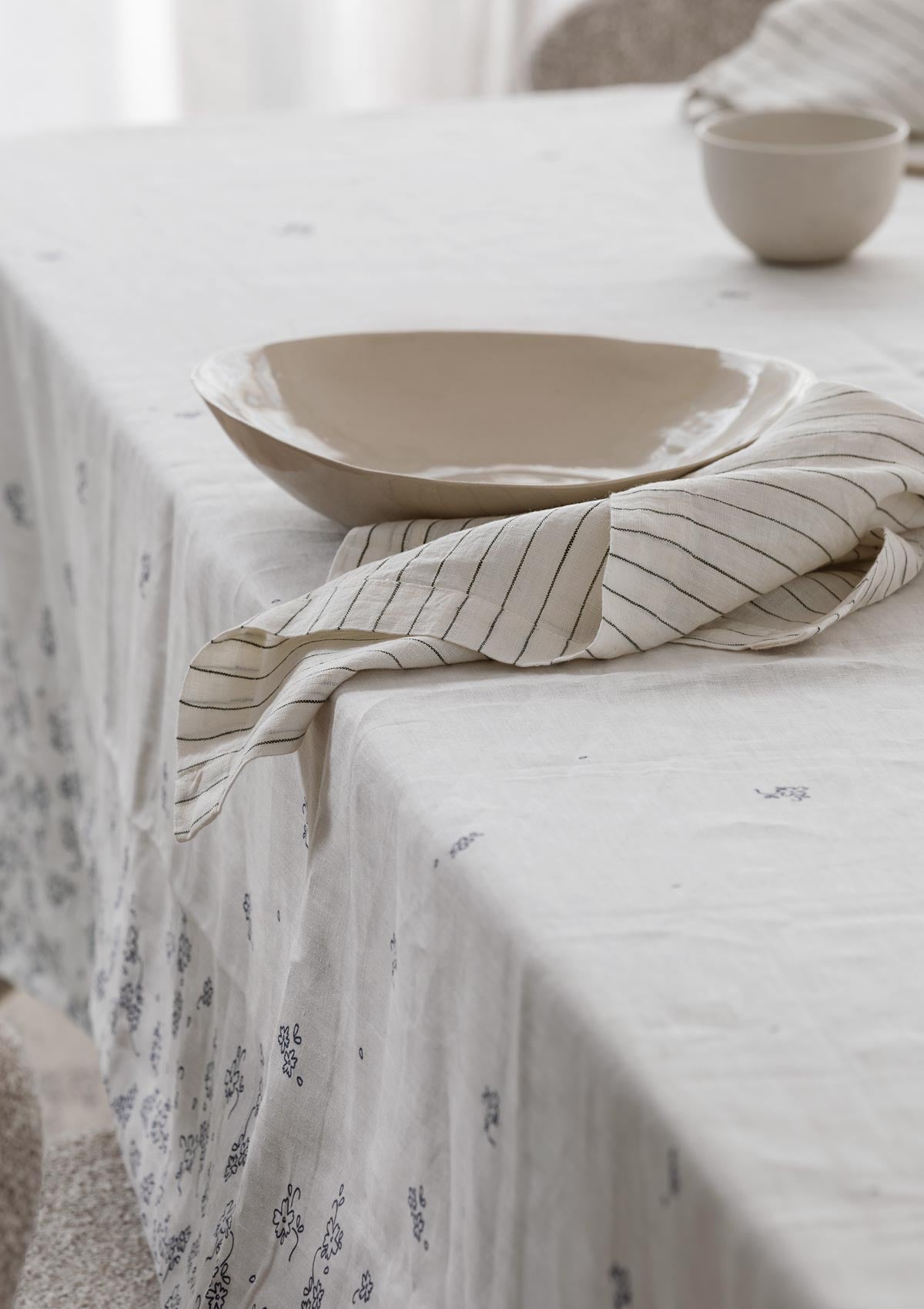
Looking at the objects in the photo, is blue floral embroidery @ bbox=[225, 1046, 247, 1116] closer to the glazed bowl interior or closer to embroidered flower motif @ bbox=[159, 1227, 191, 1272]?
embroidered flower motif @ bbox=[159, 1227, 191, 1272]

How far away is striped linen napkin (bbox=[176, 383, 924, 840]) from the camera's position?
20.9 inches

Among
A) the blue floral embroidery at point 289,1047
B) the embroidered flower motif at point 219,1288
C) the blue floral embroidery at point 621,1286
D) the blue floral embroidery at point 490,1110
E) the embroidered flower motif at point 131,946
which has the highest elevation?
the blue floral embroidery at point 621,1286

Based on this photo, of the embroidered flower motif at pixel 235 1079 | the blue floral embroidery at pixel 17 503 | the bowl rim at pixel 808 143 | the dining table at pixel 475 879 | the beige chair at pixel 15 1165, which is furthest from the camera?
the blue floral embroidery at pixel 17 503

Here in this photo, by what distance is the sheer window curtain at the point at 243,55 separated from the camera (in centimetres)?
258

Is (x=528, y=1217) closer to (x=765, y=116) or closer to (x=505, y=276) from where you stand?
(x=505, y=276)

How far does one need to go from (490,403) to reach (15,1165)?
0.40 metres

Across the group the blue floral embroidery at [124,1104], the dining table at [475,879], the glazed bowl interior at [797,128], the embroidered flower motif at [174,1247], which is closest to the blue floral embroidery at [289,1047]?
the dining table at [475,879]

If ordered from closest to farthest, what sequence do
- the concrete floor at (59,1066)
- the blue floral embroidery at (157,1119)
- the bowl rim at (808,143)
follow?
the blue floral embroidery at (157,1119) → the bowl rim at (808,143) → the concrete floor at (59,1066)

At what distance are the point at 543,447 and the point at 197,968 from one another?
30cm

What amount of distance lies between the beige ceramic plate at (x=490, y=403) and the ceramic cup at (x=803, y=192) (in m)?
0.36

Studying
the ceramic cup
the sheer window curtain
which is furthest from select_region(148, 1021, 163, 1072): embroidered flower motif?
the sheer window curtain

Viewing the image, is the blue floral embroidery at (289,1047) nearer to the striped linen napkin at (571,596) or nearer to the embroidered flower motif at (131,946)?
the striped linen napkin at (571,596)

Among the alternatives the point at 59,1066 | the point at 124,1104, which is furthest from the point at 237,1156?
the point at 59,1066

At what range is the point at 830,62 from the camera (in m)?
1.42
